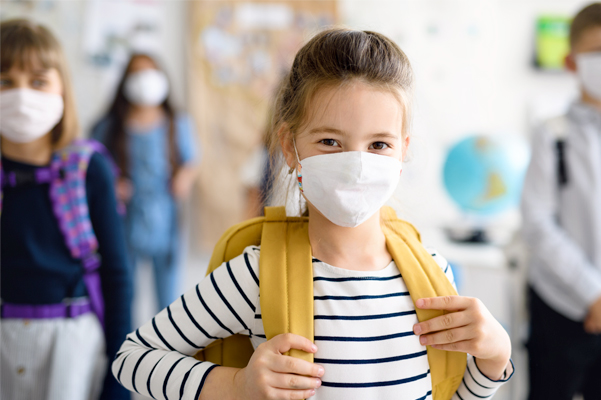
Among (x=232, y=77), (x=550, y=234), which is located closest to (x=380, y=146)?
(x=550, y=234)

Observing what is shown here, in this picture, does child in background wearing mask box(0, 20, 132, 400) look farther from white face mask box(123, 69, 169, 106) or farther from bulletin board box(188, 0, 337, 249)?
bulletin board box(188, 0, 337, 249)

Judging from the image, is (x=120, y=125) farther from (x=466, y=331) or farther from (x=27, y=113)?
(x=466, y=331)

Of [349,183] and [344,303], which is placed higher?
[349,183]

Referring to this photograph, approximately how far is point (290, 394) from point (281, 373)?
33mm

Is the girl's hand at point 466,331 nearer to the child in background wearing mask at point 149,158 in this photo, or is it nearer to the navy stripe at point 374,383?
the navy stripe at point 374,383

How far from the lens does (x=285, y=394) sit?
0.65 metres

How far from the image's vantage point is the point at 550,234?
4.56 ft

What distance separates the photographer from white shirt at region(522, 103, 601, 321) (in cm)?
134

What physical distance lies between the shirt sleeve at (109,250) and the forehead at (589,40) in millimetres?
1458

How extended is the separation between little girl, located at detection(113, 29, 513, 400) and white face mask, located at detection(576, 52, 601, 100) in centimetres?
91

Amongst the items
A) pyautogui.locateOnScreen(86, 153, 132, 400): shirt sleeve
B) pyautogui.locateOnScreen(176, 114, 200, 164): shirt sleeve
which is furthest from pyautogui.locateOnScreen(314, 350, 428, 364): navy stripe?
pyautogui.locateOnScreen(176, 114, 200, 164): shirt sleeve

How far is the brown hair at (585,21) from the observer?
1328 millimetres

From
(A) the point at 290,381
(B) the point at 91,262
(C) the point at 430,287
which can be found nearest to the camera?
(A) the point at 290,381

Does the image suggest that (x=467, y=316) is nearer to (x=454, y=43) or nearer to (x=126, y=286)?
(x=126, y=286)
